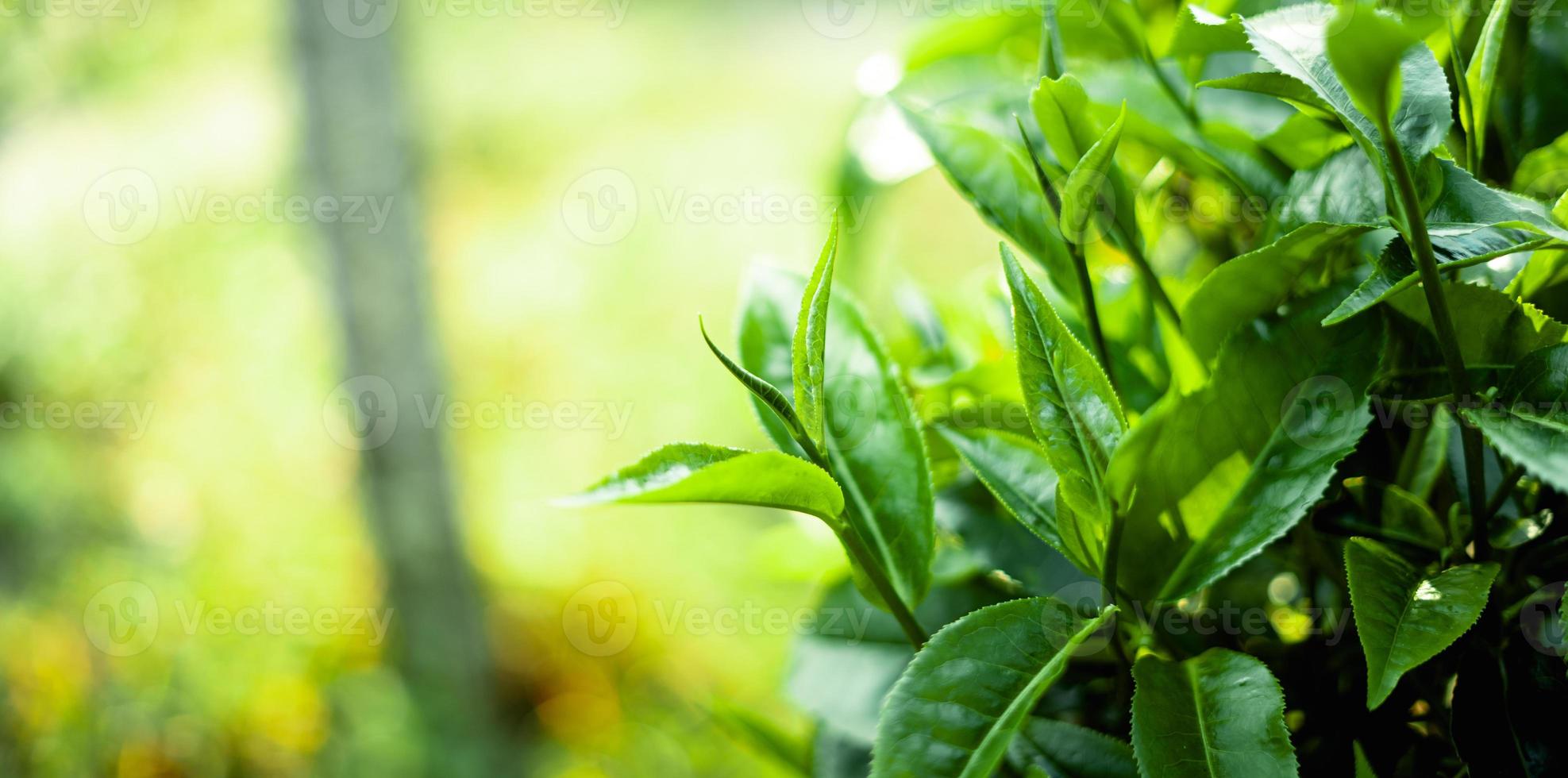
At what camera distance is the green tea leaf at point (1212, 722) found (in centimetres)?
23

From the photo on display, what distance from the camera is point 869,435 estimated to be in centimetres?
32

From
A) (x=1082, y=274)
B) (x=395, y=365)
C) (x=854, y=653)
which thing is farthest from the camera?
(x=395, y=365)

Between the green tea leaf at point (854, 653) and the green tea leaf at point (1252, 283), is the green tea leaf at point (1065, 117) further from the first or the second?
the green tea leaf at point (854, 653)

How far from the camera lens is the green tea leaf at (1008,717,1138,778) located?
292 millimetres

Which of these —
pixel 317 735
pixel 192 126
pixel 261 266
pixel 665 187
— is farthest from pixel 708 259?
pixel 317 735

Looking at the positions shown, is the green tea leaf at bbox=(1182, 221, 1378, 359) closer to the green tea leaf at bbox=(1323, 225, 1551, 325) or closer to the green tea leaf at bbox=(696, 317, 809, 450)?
the green tea leaf at bbox=(1323, 225, 1551, 325)

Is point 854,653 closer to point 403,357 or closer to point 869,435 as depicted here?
point 869,435

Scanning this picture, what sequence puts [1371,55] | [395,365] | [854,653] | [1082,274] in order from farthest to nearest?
[395,365], [854,653], [1082,274], [1371,55]

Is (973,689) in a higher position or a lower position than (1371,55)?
lower

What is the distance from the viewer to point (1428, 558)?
28 centimetres

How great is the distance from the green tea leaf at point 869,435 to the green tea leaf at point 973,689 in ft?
0.17

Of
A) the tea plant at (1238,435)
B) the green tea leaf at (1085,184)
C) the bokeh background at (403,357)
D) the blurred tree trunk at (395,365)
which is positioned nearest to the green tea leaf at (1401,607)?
the tea plant at (1238,435)

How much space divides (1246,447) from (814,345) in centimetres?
12

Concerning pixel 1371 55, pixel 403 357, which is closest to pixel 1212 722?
pixel 1371 55
